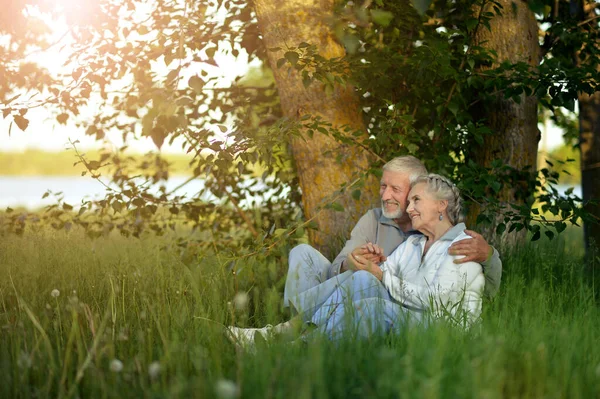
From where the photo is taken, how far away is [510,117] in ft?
20.5

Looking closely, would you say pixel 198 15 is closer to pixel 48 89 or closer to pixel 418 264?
pixel 48 89

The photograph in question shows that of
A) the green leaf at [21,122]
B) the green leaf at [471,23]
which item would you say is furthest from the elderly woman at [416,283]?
the green leaf at [21,122]

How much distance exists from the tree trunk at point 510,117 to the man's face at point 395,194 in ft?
5.27

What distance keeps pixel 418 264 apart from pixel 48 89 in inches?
154

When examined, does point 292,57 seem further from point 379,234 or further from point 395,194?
point 379,234

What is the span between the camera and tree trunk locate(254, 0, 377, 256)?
18.6ft

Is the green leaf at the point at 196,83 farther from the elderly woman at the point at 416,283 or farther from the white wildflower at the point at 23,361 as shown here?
the white wildflower at the point at 23,361

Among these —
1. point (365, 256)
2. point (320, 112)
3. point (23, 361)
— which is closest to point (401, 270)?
point (365, 256)

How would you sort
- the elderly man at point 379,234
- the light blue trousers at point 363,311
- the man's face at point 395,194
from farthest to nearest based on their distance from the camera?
the man's face at point 395,194
the elderly man at point 379,234
the light blue trousers at point 363,311

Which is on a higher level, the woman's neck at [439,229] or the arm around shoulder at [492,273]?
the woman's neck at [439,229]

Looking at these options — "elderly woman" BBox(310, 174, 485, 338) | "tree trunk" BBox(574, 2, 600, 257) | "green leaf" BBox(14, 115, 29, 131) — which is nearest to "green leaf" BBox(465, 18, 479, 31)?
"elderly woman" BBox(310, 174, 485, 338)

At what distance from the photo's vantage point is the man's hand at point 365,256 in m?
4.41

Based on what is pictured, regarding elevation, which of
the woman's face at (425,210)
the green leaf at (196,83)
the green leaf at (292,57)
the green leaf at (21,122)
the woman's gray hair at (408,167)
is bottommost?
the woman's face at (425,210)

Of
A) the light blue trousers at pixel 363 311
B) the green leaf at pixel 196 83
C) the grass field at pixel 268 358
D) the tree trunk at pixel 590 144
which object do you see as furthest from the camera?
the tree trunk at pixel 590 144
